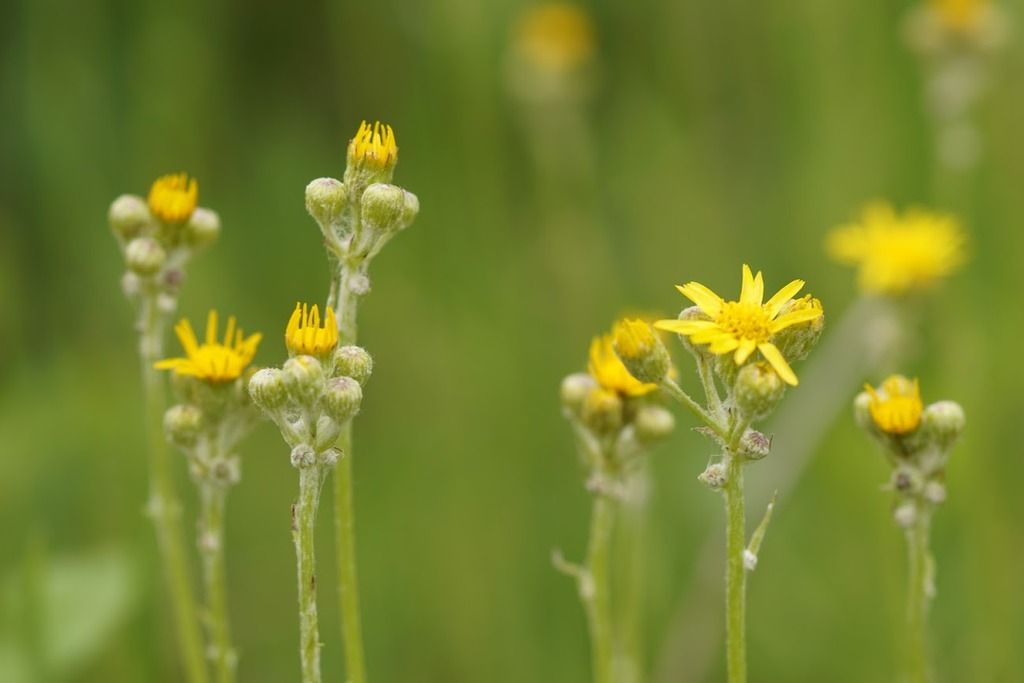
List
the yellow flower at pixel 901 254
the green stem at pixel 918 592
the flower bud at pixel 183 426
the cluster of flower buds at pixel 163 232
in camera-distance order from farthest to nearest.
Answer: the yellow flower at pixel 901 254 < the cluster of flower buds at pixel 163 232 < the flower bud at pixel 183 426 < the green stem at pixel 918 592

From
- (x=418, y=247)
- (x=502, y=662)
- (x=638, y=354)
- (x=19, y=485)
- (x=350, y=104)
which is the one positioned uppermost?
(x=350, y=104)

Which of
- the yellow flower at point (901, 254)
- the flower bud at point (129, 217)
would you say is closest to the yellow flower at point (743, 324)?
the flower bud at point (129, 217)

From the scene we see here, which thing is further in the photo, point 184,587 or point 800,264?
point 800,264

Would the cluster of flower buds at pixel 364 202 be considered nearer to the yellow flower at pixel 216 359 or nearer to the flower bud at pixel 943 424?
the yellow flower at pixel 216 359

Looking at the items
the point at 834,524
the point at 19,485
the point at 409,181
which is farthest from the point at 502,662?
the point at 409,181

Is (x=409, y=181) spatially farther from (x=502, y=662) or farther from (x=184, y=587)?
(x=184, y=587)
